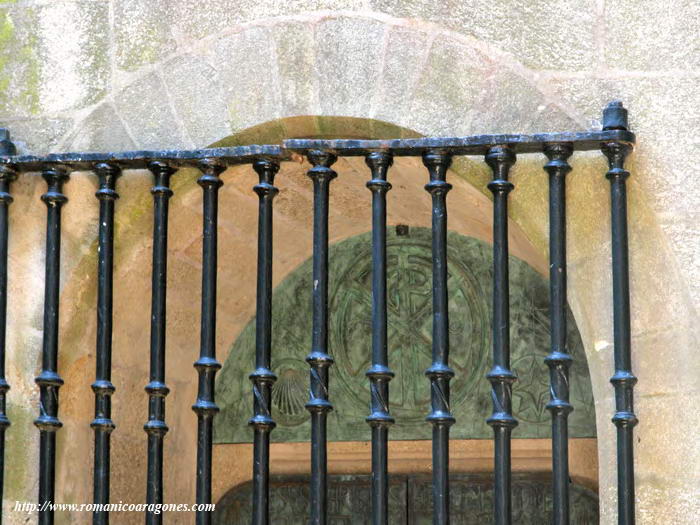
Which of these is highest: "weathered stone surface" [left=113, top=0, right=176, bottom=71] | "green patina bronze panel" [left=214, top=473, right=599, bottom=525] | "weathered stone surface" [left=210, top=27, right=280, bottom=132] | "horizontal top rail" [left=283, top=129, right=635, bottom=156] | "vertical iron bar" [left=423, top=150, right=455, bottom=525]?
"weathered stone surface" [left=113, top=0, right=176, bottom=71]

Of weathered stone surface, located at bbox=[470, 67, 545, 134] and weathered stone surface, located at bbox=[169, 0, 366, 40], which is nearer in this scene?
weathered stone surface, located at bbox=[470, 67, 545, 134]

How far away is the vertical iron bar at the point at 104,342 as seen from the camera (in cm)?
334

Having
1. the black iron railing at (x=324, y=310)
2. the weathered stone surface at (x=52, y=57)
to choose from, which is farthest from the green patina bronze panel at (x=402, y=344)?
the weathered stone surface at (x=52, y=57)

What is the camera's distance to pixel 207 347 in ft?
10.9

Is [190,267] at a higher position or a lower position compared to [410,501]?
higher

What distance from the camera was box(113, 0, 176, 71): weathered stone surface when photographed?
11.6 feet

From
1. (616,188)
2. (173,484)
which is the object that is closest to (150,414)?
(173,484)

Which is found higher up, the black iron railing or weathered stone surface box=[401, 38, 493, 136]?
weathered stone surface box=[401, 38, 493, 136]

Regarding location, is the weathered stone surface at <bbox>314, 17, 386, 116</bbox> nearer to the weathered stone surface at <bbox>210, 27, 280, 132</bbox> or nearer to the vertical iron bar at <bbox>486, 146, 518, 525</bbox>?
the weathered stone surface at <bbox>210, 27, 280, 132</bbox>

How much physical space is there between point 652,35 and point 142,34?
1177 mm

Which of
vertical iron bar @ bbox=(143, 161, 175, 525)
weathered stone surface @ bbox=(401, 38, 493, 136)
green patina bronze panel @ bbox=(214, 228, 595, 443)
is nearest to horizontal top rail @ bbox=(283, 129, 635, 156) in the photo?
weathered stone surface @ bbox=(401, 38, 493, 136)

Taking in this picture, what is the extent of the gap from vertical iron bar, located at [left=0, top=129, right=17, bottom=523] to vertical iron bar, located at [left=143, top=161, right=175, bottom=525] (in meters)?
0.33

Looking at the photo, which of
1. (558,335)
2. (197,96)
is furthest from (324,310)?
(197,96)

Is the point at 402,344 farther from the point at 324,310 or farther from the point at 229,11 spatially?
the point at 229,11
